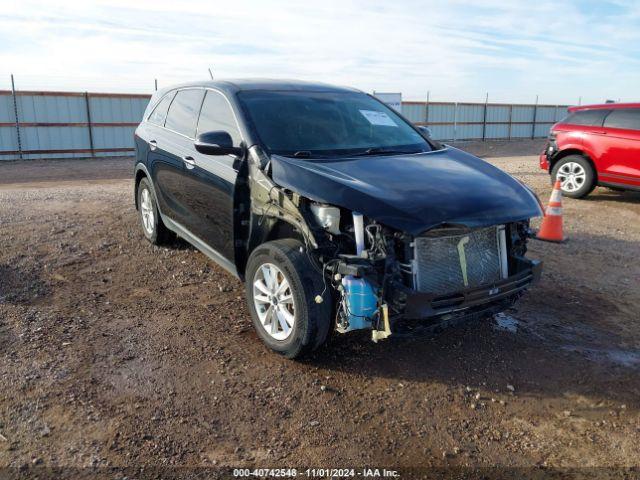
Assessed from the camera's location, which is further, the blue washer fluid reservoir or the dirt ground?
the blue washer fluid reservoir

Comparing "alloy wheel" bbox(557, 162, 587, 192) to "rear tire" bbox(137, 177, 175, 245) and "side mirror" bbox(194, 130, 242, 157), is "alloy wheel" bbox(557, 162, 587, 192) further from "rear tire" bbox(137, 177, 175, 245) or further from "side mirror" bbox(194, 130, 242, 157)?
"side mirror" bbox(194, 130, 242, 157)

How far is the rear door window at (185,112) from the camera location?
4957 mm

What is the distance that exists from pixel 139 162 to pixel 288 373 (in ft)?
11.9

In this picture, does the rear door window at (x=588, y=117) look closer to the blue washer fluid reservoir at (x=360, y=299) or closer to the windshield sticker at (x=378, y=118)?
the windshield sticker at (x=378, y=118)

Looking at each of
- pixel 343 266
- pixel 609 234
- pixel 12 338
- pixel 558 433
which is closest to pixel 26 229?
pixel 12 338

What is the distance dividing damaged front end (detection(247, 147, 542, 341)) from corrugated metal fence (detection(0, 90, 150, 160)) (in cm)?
1578

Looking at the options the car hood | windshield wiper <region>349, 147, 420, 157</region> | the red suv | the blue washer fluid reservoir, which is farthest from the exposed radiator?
the red suv

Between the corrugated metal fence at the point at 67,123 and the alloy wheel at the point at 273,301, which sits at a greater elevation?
the corrugated metal fence at the point at 67,123

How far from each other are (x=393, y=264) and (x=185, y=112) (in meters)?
2.95

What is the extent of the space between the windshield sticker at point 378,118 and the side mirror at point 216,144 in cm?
137

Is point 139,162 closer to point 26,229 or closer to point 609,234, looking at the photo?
point 26,229

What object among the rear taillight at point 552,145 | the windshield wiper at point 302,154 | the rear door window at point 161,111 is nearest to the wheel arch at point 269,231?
the windshield wiper at point 302,154

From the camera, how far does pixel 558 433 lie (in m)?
3.03

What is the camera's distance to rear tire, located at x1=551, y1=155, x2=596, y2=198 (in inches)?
373
